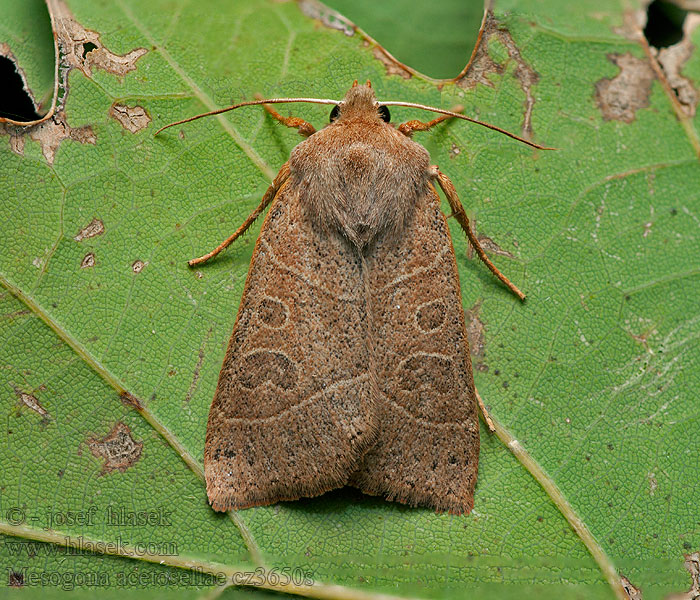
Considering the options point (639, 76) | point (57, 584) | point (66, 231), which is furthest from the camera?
point (639, 76)

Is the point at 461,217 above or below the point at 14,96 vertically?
below

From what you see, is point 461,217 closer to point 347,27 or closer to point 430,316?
point 430,316

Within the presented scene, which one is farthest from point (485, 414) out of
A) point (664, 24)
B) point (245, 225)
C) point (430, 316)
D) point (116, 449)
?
point (664, 24)

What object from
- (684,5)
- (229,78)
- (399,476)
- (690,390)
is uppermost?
(684,5)

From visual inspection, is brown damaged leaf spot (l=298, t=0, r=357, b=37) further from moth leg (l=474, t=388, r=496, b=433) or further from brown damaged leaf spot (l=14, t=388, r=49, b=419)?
brown damaged leaf spot (l=14, t=388, r=49, b=419)

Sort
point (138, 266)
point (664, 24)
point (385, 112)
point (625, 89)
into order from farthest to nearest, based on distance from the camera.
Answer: point (664, 24) < point (625, 89) < point (385, 112) < point (138, 266)

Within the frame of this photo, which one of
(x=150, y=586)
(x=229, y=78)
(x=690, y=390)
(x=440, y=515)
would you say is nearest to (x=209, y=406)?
(x=150, y=586)

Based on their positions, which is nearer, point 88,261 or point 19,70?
point 88,261

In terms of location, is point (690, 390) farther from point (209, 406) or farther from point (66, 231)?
point (66, 231)
